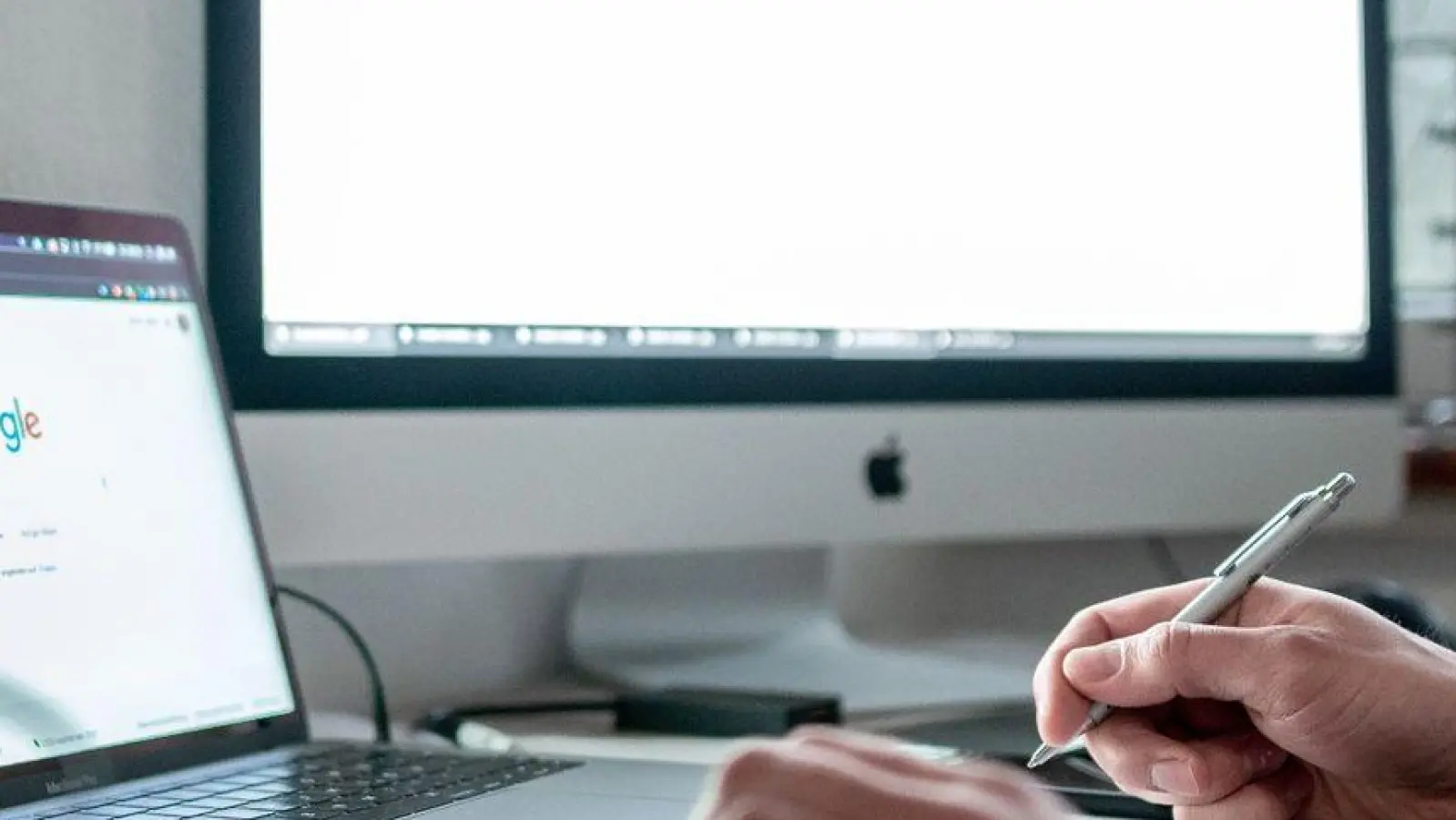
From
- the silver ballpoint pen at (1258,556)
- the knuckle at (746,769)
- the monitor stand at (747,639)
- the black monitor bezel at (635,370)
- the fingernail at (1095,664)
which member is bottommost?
the monitor stand at (747,639)

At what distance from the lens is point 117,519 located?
A: 0.60 m

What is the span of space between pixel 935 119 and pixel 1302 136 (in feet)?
0.92

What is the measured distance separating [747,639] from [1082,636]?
44 cm

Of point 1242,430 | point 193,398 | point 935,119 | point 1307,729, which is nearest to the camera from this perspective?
point 1307,729

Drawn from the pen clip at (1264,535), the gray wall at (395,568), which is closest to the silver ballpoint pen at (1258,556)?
the pen clip at (1264,535)

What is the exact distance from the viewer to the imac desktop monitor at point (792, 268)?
2.42 ft

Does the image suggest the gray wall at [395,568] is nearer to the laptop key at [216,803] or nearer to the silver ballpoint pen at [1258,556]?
the laptop key at [216,803]

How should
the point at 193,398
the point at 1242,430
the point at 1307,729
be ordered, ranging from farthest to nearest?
the point at 1242,430 → the point at 193,398 → the point at 1307,729

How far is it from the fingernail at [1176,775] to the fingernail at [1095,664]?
0.13 ft

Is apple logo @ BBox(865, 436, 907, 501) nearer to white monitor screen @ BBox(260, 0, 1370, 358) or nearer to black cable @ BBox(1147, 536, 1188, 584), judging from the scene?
white monitor screen @ BBox(260, 0, 1370, 358)

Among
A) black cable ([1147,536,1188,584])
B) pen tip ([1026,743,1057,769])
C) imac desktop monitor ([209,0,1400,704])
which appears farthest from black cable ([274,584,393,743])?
black cable ([1147,536,1188,584])

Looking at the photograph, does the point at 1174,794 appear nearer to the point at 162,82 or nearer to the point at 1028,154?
the point at 1028,154

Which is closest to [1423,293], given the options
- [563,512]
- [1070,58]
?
[1070,58]

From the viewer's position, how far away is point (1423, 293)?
152 cm
